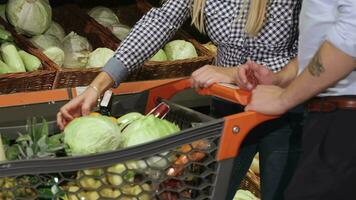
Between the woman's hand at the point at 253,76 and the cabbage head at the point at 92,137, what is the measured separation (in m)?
0.38

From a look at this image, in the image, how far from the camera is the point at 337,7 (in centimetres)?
145

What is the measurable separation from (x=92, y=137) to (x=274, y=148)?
0.65 meters

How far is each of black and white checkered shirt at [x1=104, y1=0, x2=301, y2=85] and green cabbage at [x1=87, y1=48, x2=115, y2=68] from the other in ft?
3.16

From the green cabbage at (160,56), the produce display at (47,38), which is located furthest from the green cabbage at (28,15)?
the green cabbage at (160,56)

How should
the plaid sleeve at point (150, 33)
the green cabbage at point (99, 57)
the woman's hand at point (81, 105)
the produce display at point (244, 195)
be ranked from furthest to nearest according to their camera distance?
the green cabbage at point (99, 57) < the produce display at point (244, 195) < the plaid sleeve at point (150, 33) < the woman's hand at point (81, 105)

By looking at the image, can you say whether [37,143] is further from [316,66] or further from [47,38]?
[47,38]

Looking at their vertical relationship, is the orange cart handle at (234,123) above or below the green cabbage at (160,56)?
above

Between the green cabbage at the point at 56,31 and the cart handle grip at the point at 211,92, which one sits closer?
the cart handle grip at the point at 211,92

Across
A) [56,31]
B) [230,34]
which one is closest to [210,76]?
[230,34]

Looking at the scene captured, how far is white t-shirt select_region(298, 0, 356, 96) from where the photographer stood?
1.41 meters

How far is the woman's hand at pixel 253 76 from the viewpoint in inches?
67.9

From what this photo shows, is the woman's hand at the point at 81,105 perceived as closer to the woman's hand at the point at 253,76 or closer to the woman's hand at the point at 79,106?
the woman's hand at the point at 79,106

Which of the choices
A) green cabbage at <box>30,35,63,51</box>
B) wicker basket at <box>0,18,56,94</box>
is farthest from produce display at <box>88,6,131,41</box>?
wicker basket at <box>0,18,56,94</box>

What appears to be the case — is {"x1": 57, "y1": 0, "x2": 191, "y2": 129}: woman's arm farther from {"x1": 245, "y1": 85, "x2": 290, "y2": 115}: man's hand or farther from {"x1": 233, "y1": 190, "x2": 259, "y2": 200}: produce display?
{"x1": 233, "y1": 190, "x2": 259, "y2": 200}: produce display
